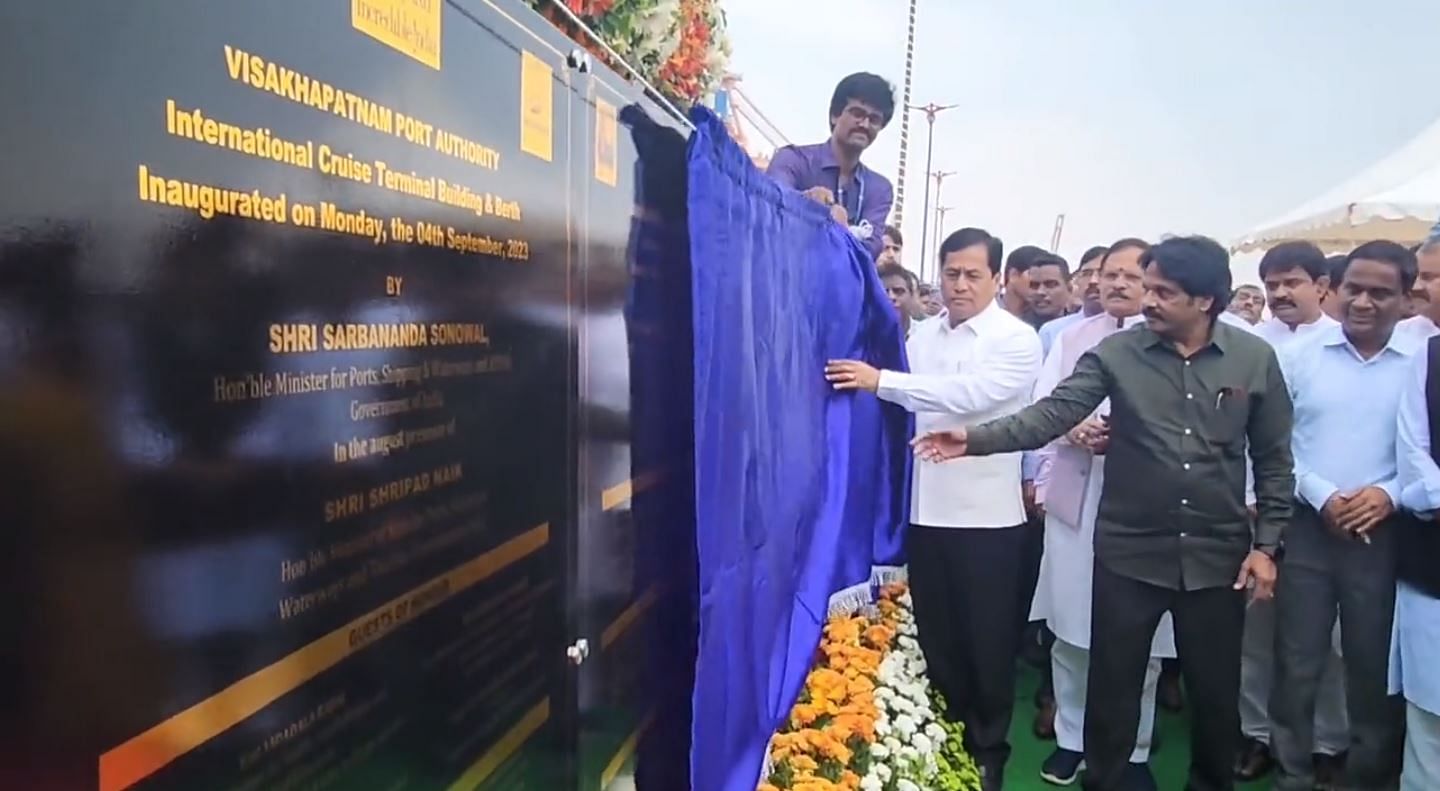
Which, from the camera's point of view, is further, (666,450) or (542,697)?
(666,450)

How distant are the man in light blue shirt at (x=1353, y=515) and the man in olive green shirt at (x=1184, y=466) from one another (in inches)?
15.5

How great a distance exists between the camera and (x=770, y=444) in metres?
2.67

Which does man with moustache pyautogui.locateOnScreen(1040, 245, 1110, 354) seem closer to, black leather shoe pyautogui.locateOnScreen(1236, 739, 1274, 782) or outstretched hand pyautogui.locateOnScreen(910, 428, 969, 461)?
outstretched hand pyautogui.locateOnScreen(910, 428, 969, 461)

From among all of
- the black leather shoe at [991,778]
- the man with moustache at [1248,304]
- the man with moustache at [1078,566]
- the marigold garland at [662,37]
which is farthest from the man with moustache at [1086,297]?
the marigold garland at [662,37]

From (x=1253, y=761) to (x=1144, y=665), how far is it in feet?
3.74

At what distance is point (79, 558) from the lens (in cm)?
79

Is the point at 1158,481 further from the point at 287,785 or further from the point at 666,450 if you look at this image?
the point at 287,785

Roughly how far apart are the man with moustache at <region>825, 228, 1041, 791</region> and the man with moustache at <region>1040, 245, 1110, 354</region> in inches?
34.8

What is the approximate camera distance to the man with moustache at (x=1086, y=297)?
5091 millimetres

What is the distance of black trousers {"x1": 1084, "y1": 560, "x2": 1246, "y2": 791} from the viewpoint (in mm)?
3590

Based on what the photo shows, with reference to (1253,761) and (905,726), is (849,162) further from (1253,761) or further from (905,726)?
(1253,761)

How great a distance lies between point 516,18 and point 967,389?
2.68 metres

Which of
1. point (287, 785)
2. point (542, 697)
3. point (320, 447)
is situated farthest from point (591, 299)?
point (287, 785)

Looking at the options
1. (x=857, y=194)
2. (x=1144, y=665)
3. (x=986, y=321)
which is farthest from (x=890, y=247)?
(x=1144, y=665)
